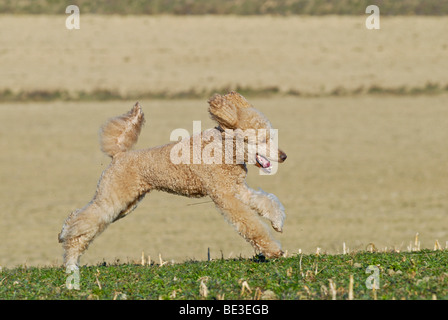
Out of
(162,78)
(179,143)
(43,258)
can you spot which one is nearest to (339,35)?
(162,78)

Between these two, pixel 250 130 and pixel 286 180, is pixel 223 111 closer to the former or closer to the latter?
pixel 250 130

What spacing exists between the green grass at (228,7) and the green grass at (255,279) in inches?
1224

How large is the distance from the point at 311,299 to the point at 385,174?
14.0 m

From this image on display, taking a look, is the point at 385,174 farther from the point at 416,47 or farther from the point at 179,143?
the point at 416,47

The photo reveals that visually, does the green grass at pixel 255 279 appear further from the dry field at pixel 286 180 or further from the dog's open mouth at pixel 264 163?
the dry field at pixel 286 180

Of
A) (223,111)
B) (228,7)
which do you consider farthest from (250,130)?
(228,7)

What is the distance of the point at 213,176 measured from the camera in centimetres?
658

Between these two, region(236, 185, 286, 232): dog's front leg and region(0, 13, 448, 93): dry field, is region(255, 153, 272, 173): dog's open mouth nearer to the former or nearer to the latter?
region(236, 185, 286, 232): dog's front leg

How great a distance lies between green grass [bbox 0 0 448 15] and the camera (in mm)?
36688

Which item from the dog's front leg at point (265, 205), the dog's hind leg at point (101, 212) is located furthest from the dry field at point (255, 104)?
the dog's hind leg at point (101, 212)

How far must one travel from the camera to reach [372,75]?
96.3 feet

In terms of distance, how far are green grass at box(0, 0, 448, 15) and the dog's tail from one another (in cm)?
3013

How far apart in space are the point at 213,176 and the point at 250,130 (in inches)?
19.3

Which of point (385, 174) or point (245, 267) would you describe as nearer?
point (245, 267)
